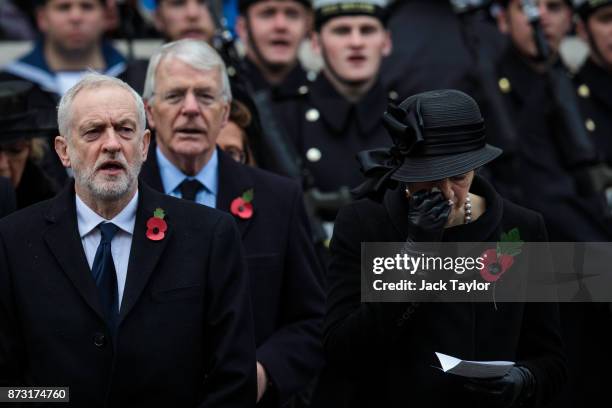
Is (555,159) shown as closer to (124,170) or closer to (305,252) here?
(305,252)

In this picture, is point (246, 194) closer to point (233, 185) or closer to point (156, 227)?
point (233, 185)

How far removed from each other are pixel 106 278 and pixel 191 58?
1.53 metres

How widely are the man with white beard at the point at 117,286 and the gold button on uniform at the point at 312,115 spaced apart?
291cm

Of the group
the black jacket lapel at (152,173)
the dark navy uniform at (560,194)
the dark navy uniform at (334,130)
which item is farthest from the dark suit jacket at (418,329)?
the dark navy uniform at (334,130)

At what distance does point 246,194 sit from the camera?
5887 mm

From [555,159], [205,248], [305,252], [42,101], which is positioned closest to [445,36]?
[555,159]

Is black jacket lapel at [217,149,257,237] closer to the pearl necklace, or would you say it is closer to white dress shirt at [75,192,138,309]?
white dress shirt at [75,192,138,309]

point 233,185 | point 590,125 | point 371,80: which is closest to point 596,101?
point 590,125

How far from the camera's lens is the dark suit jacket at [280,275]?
5.58m

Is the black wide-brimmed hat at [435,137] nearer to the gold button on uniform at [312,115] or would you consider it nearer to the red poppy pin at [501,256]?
the red poppy pin at [501,256]

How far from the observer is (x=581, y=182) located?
27.6 ft

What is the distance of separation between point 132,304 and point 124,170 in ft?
1.64

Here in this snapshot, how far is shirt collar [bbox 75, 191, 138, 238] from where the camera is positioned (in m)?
4.83

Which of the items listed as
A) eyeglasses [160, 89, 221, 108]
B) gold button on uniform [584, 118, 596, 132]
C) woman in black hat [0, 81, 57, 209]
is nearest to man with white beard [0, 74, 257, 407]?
eyeglasses [160, 89, 221, 108]
